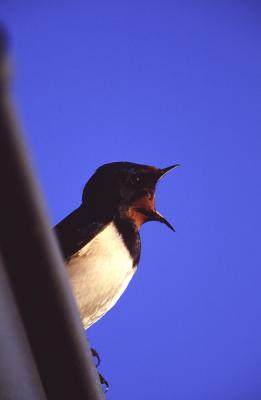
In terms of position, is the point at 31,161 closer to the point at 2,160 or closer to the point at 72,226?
the point at 2,160

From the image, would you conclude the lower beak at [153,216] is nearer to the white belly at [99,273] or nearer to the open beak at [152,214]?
the open beak at [152,214]

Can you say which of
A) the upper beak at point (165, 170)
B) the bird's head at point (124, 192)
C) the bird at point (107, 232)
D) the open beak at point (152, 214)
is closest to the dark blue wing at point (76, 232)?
the bird at point (107, 232)

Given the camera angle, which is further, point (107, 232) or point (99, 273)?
point (107, 232)

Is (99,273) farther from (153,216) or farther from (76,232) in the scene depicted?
(153,216)

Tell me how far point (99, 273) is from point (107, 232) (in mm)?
346

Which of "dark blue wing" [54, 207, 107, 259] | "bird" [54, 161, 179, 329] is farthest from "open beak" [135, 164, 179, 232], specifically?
"dark blue wing" [54, 207, 107, 259]

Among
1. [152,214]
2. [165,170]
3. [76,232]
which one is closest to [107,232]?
[76,232]

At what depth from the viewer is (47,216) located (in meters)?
0.67

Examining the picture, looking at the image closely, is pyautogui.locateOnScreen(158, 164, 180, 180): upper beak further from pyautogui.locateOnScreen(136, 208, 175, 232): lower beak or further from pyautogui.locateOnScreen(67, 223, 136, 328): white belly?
pyautogui.locateOnScreen(67, 223, 136, 328): white belly

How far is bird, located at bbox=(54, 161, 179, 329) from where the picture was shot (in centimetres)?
303

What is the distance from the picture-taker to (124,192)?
362 cm

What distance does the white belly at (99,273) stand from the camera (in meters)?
3.00

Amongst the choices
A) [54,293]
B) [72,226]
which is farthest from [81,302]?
[54,293]

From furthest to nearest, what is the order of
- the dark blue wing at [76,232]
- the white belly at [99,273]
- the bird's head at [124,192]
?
the bird's head at [124,192] < the dark blue wing at [76,232] < the white belly at [99,273]
